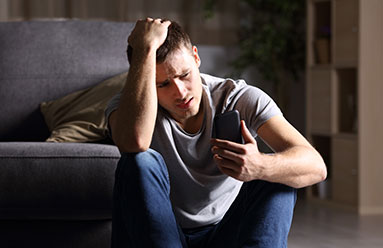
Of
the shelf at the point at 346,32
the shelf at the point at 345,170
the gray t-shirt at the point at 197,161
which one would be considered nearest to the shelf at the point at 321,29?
the shelf at the point at 346,32

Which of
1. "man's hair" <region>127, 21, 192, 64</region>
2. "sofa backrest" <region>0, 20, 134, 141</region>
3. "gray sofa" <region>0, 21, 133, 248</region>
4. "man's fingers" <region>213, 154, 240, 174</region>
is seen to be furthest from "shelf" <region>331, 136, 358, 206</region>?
"man's fingers" <region>213, 154, 240, 174</region>

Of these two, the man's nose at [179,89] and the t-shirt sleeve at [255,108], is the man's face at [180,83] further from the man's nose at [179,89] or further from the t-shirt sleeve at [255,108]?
the t-shirt sleeve at [255,108]

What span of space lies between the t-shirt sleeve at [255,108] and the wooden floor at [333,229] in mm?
1272

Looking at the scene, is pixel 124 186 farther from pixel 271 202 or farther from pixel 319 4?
pixel 319 4

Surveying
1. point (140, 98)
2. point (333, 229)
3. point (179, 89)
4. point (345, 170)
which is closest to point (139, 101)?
point (140, 98)

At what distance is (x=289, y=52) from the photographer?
453 centimetres

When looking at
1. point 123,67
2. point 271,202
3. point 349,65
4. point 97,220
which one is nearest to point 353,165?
point 349,65

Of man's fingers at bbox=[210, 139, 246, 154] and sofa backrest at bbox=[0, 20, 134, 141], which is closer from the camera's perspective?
man's fingers at bbox=[210, 139, 246, 154]

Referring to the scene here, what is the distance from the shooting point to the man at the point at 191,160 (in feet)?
5.13

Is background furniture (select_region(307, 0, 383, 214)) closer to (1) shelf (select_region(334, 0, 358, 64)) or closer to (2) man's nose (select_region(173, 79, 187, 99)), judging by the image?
(1) shelf (select_region(334, 0, 358, 64))

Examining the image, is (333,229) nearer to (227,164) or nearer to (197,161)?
(197,161)

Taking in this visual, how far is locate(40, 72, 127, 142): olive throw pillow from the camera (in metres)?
2.41

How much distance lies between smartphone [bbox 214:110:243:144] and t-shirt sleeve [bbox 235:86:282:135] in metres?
0.07

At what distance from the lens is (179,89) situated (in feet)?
5.65
